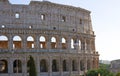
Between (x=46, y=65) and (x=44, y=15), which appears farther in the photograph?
(x=44, y=15)

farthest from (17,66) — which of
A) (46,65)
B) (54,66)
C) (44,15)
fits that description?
(44,15)

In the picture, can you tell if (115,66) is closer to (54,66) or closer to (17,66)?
(54,66)

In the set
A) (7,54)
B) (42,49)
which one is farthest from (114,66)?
(7,54)

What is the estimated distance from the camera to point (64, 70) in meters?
44.3

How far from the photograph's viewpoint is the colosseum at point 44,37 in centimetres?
4069

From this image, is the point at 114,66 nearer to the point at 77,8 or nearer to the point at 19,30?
the point at 77,8

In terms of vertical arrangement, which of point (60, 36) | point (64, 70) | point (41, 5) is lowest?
point (64, 70)

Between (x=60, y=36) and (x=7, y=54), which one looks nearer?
(x=7, y=54)

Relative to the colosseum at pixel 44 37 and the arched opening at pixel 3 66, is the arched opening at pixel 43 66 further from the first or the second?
the arched opening at pixel 3 66

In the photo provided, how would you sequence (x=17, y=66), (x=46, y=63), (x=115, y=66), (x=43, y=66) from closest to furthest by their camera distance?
(x=17, y=66) → (x=46, y=63) → (x=43, y=66) → (x=115, y=66)

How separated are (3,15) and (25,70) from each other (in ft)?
22.5

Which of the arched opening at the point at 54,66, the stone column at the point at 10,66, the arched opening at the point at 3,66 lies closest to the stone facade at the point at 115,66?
the arched opening at the point at 54,66

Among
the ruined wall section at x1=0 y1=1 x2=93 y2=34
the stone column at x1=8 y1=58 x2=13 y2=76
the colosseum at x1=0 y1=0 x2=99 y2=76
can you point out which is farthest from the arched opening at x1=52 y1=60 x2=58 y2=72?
the stone column at x1=8 y1=58 x2=13 y2=76

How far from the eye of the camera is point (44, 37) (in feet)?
140
